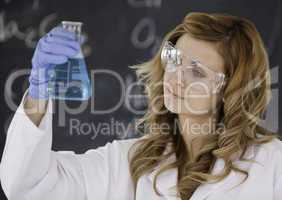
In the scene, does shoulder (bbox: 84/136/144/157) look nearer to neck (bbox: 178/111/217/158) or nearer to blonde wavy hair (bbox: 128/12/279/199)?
blonde wavy hair (bbox: 128/12/279/199)

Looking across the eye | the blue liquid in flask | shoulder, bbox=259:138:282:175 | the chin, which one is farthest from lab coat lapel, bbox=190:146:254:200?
the blue liquid in flask

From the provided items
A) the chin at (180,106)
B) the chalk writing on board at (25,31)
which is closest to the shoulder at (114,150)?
the chin at (180,106)

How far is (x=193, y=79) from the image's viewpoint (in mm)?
1782

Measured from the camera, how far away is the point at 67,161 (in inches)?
67.8

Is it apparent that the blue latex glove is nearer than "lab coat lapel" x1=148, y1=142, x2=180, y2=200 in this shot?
Yes

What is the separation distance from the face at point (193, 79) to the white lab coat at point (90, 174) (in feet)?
0.74

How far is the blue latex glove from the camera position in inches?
60.4

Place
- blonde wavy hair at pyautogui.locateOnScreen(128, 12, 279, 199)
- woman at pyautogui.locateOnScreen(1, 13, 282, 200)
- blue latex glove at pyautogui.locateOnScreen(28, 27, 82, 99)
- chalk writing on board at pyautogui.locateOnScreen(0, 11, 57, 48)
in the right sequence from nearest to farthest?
blue latex glove at pyautogui.locateOnScreen(28, 27, 82, 99), woman at pyautogui.locateOnScreen(1, 13, 282, 200), blonde wavy hair at pyautogui.locateOnScreen(128, 12, 279, 199), chalk writing on board at pyautogui.locateOnScreen(0, 11, 57, 48)

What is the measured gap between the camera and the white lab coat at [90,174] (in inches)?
60.9

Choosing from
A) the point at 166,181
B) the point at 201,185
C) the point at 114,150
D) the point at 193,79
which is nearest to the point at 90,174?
the point at 114,150

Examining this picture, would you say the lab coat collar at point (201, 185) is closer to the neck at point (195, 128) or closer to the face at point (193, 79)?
the neck at point (195, 128)

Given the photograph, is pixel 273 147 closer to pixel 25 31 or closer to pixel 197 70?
pixel 197 70

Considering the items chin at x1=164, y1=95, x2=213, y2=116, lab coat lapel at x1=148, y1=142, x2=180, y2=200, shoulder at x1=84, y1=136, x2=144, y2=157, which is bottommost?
lab coat lapel at x1=148, y1=142, x2=180, y2=200

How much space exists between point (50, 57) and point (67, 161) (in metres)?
0.40
